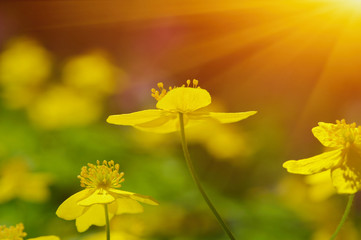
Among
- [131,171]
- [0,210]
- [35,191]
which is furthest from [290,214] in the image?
[0,210]

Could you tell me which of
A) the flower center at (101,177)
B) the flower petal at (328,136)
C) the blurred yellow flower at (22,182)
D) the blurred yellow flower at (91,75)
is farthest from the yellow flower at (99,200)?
the blurred yellow flower at (91,75)

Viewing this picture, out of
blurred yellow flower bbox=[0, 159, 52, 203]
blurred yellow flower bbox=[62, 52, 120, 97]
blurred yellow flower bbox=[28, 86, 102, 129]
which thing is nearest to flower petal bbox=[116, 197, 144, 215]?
blurred yellow flower bbox=[0, 159, 52, 203]

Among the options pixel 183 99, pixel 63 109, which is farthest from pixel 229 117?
pixel 63 109

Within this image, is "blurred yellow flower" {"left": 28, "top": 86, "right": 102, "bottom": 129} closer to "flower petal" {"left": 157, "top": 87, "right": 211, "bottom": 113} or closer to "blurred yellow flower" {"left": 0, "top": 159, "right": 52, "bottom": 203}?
"blurred yellow flower" {"left": 0, "top": 159, "right": 52, "bottom": 203}

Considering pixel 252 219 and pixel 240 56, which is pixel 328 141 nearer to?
pixel 252 219

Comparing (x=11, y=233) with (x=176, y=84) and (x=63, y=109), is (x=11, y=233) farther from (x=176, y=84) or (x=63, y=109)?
(x=176, y=84)

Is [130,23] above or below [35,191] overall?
above

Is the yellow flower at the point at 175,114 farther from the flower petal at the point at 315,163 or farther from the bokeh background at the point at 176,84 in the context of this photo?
the bokeh background at the point at 176,84
